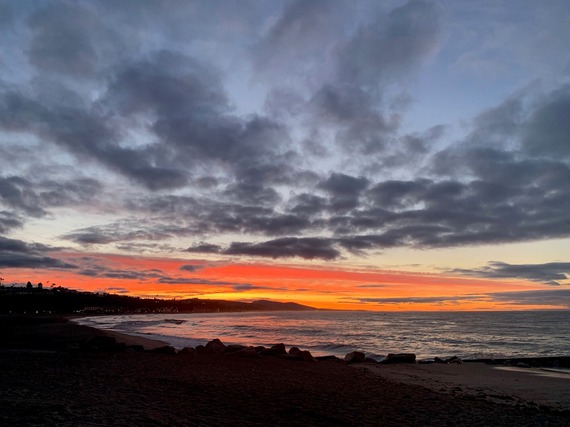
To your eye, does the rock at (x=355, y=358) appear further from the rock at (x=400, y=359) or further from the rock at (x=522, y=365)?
the rock at (x=522, y=365)

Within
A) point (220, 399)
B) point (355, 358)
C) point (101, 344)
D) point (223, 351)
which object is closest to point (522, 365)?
point (355, 358)

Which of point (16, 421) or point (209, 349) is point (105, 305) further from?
point (16, 421)

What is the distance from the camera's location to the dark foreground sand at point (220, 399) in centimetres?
917

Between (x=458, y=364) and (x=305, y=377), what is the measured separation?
547 inches

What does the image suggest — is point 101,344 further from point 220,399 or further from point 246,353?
point 220,399

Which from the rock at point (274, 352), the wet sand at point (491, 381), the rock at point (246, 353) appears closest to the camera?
the wet sand at point (491, 381)

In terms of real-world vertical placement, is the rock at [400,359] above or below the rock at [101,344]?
below

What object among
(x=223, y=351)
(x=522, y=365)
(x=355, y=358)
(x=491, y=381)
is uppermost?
(x=223, y=351)

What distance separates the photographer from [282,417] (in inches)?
395

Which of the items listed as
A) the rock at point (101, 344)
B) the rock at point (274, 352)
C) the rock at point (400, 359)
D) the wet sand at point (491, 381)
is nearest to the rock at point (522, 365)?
the wet sand at point (491, 381)

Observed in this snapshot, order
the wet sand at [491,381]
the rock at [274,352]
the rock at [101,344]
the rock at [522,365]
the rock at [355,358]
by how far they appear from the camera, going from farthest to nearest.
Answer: the rock at [522,365]
the rock at [355,358]
the rock at [274,352]
the rock at [101,344]
the wet sand at [491,381]

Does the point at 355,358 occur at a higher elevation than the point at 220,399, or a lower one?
lower

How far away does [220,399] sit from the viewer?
11.7 m

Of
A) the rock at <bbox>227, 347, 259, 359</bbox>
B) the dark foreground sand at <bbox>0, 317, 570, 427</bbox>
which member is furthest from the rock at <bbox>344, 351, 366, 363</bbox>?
the dark foreground sand at <bbox>0, 317, 570, 427</bbox>
